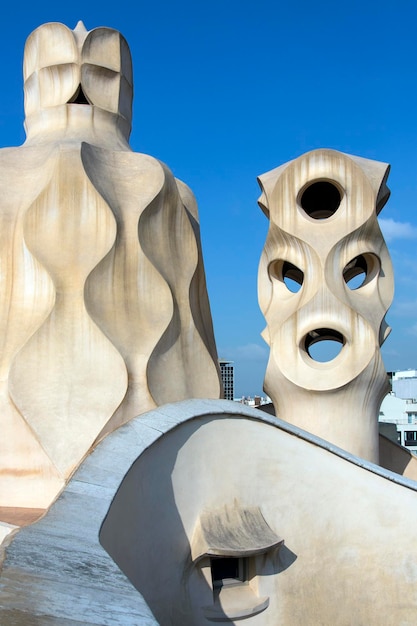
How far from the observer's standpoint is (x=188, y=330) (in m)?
7.91

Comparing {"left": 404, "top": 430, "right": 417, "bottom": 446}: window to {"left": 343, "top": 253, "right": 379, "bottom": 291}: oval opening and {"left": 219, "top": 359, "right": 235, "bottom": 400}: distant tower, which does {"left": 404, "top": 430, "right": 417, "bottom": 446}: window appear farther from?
{"left": 219, "top": 359, "right": 235, "bottom": 400}: distant tower

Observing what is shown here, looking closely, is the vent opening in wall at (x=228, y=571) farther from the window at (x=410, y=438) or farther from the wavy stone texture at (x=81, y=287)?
the window at (x=410, y=438)

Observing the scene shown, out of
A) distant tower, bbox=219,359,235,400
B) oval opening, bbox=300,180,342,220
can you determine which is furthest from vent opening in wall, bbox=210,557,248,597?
distant tower, bbox=219,359,235,400

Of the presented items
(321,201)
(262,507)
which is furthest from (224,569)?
(321,201)

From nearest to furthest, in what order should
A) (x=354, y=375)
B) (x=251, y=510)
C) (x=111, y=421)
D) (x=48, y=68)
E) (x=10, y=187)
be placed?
(x=251, y=510)
(x=111, y=421)
(x=10, y=187)
(x=48, y=68)
(x=354, y=375)

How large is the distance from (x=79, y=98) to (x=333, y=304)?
5372mm

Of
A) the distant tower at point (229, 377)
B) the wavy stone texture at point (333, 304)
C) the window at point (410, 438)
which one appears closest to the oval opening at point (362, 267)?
the wavy stone texture at point (333, 304)

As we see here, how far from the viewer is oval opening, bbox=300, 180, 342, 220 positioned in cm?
1277

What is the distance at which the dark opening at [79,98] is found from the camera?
28.1 ft

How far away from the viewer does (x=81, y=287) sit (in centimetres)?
695

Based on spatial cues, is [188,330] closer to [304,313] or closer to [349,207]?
[304,313]

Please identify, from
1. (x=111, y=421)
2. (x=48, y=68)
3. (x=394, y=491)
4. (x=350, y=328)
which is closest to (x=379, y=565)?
(x=394, y=491)

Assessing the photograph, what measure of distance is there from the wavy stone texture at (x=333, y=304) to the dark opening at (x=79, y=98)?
3.97 meters

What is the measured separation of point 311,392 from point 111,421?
4989 mm
